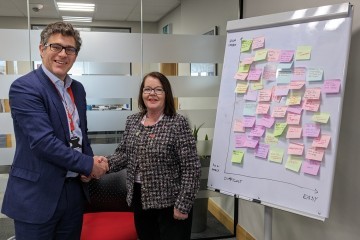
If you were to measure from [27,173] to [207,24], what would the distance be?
227 cm

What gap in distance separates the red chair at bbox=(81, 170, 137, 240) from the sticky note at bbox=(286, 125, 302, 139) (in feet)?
3.75

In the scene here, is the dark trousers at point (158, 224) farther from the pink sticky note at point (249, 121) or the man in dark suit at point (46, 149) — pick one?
the pink sticky note at point (249, 121)

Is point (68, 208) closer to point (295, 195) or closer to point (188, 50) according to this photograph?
point (295, 195)

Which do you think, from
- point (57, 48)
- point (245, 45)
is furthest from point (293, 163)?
point (57, 48)

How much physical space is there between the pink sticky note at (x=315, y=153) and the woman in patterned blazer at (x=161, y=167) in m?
0.57

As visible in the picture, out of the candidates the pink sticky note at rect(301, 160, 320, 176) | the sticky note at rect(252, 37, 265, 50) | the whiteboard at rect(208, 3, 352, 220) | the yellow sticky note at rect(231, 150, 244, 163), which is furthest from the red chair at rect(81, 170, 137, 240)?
the sticky note at rect(252, 37, 265, 50)

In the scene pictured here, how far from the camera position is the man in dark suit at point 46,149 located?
1418mm

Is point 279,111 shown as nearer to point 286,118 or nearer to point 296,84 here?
point 286,118

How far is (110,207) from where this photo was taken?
231 centimetres

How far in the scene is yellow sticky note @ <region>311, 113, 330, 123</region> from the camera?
1569 mm

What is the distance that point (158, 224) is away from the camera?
1791 millimetres

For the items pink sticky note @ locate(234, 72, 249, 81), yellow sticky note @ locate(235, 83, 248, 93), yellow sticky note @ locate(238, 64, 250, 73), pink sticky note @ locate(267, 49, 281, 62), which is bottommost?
yellow sticky note @ locate(235, 83, 248, 93)

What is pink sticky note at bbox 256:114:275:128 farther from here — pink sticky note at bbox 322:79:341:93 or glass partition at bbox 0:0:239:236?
glass partition at bbox 0:0:239:236

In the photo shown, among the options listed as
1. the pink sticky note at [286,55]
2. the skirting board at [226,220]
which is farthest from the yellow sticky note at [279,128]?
the skirting board at [226,220]
